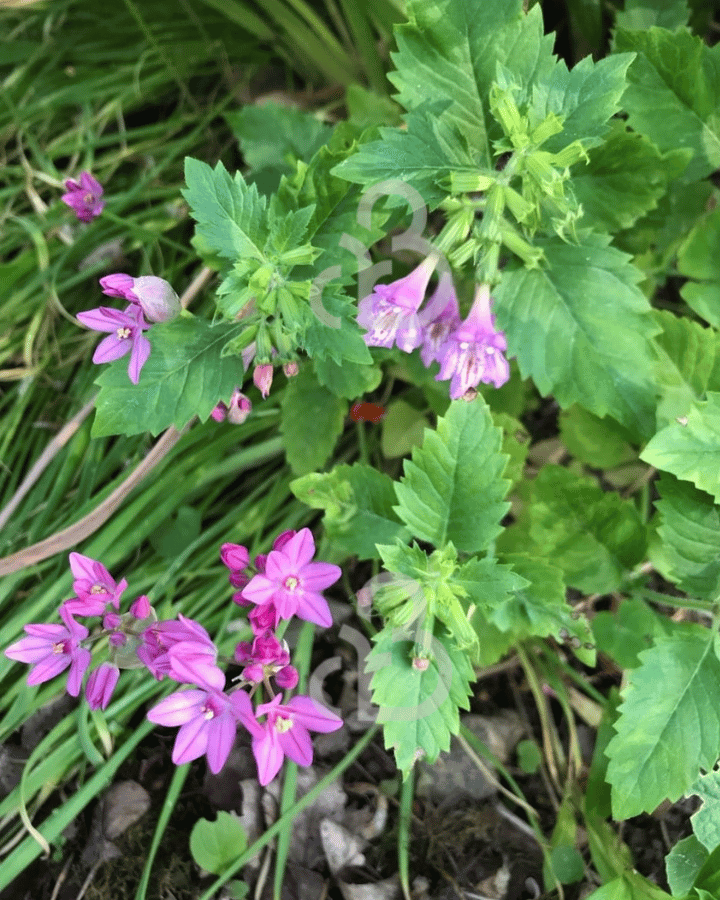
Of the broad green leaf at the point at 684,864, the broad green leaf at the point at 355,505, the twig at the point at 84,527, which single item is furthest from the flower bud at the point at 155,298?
the broad green leaf at the point at 684,864

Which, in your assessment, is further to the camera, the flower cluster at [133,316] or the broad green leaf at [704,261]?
the broad green leaf at [704,261]

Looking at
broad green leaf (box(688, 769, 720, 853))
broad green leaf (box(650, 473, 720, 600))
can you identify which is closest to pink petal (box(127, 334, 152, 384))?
broad green leaf (box(650, 473, 720, 600))

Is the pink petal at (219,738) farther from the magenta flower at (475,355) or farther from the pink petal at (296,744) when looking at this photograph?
the magenta flower at (475,355)

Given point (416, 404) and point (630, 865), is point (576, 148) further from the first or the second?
point (630, 865)

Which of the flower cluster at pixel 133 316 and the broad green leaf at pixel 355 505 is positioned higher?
the flower cluster at pixel 133 316

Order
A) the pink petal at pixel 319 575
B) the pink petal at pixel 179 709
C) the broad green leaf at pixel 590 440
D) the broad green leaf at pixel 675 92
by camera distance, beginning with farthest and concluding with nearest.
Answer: the broad green leaf at pixel 590 440 → the broad green leaf at pixel 675 92 → the pink petal at pixel 319 575 → the pink petal at pixel 179 709

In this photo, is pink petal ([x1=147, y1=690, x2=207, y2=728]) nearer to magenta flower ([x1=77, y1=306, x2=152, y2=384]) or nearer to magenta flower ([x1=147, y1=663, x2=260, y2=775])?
magenta flower ([x1=147, y1=663, x2=260, y2=775])

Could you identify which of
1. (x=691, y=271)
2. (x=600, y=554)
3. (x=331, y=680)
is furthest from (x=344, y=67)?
(x=331, y=680)
